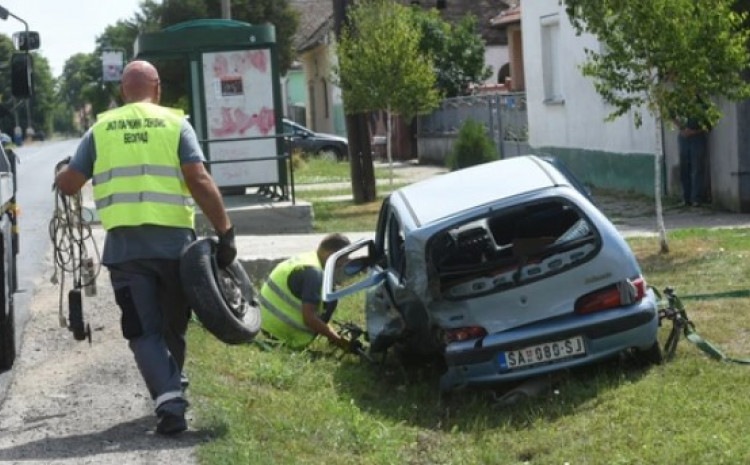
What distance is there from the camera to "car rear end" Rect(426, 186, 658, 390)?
29.0ft

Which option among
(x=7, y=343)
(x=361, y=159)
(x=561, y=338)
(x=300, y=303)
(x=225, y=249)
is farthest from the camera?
(x=361, y=159)

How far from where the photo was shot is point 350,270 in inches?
414

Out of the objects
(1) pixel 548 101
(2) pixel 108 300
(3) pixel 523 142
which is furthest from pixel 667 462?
(3) pixel 523 142

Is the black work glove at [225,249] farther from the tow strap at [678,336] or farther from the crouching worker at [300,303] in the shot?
the tow strap at [678,336]

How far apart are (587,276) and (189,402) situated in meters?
2.40

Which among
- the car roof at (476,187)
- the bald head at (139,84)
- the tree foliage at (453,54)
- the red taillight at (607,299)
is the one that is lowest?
the red taillight at (607,299)

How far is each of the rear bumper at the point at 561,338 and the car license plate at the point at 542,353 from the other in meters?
0.02

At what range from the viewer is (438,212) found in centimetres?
939

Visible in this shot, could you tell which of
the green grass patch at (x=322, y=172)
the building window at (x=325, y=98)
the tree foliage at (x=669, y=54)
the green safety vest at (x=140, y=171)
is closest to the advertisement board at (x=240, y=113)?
the tree foliage at (x=669, y=54)

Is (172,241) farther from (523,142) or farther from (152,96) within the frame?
(523,142)

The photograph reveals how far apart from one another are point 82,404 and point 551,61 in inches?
788

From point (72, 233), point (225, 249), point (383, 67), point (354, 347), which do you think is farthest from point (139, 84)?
point (383, 67)

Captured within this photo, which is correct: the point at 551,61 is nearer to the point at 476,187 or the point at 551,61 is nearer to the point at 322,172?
the point at 322,172

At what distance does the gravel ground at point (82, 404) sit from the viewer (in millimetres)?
7324
